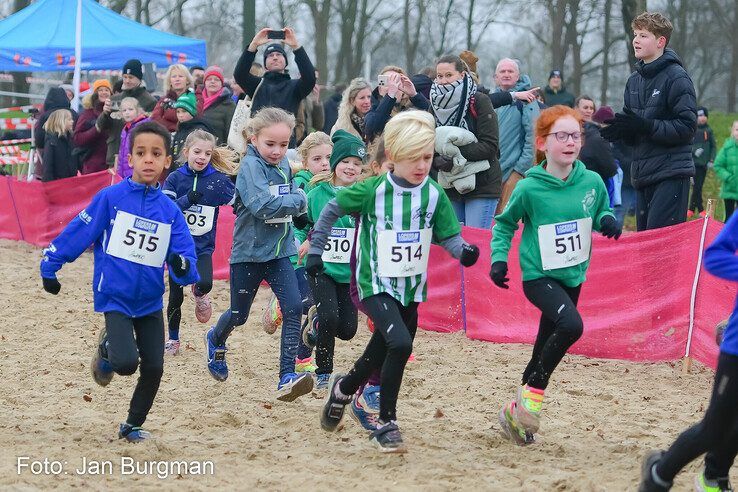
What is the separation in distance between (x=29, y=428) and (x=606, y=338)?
14.6 ft

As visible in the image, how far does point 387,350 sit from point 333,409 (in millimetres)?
534

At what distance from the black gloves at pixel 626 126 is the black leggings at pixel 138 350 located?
377 centimetres

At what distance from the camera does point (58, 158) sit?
50.0ft

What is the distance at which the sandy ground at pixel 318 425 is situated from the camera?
526 centimetres

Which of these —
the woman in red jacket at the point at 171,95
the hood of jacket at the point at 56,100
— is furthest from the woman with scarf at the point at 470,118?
the hood of jacket at the point at 56,100

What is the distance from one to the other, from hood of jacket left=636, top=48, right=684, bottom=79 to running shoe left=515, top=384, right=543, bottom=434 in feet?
10.8

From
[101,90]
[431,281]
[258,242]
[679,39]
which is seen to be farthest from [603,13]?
[258,242]

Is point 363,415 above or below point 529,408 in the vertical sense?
below

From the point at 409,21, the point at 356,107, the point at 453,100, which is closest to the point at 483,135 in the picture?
the point at 453,100

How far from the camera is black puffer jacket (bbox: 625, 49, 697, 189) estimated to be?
7949 mm

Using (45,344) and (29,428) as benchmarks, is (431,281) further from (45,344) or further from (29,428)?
(29,428)

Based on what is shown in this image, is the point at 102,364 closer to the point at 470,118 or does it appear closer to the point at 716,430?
the point at 716,430

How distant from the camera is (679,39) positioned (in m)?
41.1

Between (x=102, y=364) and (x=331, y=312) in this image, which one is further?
(x=331, y=312)
